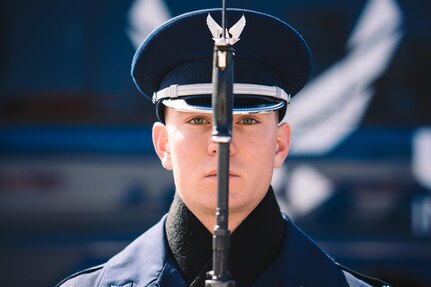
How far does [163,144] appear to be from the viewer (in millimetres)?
1994

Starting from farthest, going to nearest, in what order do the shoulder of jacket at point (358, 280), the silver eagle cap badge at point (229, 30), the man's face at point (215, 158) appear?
1. the shoulder of jacket at point (358, 280)
2. the man's face at point (215, 158)
3. the silver eagle cap badge at point (229, 30)

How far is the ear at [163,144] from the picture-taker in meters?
1.97

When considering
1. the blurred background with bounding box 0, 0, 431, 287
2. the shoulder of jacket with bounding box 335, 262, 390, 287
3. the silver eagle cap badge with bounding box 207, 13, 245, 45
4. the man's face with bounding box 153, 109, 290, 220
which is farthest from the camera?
the blurred background with bounding box 0, 0, 431, 287

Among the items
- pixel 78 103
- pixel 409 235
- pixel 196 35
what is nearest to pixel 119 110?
pixel 78 103

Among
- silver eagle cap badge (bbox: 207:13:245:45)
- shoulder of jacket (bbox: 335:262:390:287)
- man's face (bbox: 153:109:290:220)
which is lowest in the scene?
shoulder of jacket (bbox: 335:262:390:287)

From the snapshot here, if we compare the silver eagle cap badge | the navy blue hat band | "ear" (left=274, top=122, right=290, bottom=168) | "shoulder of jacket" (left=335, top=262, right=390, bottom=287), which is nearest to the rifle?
the silver eagle cap badge

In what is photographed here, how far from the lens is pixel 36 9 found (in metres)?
4.75

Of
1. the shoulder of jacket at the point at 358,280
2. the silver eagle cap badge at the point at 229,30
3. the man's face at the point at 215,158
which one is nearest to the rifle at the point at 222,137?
the silver eagle cap badge at the point at 229,30

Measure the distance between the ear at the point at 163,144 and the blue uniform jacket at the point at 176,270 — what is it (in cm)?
19

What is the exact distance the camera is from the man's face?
5.79 feet

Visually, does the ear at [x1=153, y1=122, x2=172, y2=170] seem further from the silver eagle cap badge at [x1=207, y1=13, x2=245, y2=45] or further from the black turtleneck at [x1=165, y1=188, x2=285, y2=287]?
the silver eagle cap badge at [x1=207, y1=13, x2=245, y2=45]

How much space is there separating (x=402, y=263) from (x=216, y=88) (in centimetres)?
331

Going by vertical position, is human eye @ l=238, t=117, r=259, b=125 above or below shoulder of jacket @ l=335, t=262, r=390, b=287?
above

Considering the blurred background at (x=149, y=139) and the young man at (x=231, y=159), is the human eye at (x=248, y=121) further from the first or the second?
the blurred background at (x=149, y=139)
